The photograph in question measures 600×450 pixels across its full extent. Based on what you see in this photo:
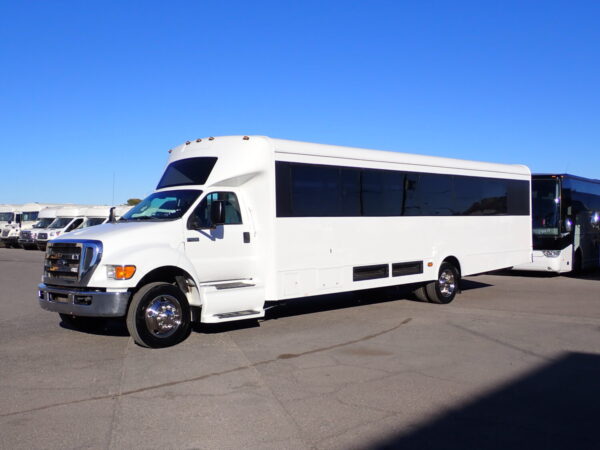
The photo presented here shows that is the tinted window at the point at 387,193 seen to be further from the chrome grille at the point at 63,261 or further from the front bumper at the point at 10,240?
the front bumper at the point at 10,240

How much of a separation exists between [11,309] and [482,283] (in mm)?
12123

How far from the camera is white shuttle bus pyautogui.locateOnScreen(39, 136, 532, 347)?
820 centimetres

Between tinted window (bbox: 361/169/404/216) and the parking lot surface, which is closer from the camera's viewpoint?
the parking lot surface

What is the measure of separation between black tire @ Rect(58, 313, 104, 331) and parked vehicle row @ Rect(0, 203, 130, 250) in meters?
16.7

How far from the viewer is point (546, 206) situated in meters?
18.4

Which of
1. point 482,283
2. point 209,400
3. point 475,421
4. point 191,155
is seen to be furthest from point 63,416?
point 482,283

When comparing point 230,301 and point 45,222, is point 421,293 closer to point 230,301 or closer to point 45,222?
point 230,301

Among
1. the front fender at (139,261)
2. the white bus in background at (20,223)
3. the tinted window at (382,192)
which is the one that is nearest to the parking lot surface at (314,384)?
the front fender at (139,261)

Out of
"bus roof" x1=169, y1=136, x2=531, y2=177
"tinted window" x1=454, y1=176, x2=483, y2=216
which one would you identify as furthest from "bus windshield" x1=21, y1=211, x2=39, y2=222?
"tinted window" x1=454, y1=176, x2=483, y2=216

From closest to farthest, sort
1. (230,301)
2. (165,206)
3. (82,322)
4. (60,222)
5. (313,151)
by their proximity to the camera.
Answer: (230,301) → (165,206) → (82,322) → (313,151) → (60,222)

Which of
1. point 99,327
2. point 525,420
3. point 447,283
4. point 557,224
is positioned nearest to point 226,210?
point 99,327

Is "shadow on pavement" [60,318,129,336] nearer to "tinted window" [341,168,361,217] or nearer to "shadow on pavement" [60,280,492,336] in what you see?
"shadow on pavement" [60,280,492,336]

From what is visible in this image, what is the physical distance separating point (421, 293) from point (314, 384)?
686 centimetres

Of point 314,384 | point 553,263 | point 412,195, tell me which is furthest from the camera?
point 553,263
